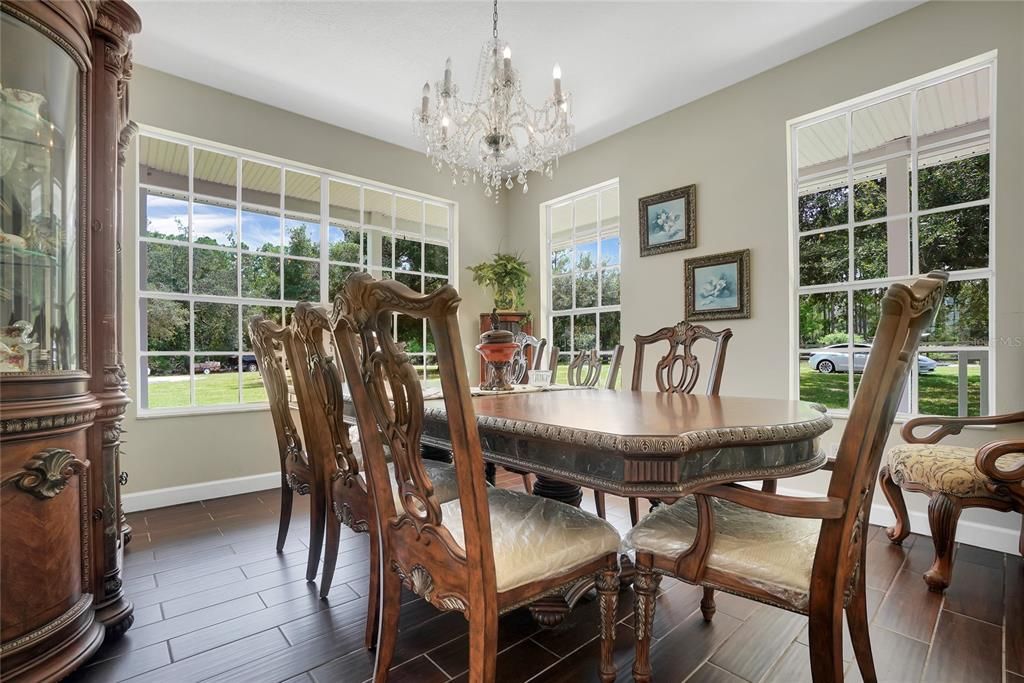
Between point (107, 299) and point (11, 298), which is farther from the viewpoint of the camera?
point (107, 299)

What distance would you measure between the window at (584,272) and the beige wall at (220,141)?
1628mm

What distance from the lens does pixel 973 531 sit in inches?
98.6

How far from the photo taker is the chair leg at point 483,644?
1.07 meters

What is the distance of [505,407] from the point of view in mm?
1693

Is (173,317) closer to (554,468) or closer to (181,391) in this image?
(181,391)

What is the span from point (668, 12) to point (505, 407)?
2539 millimetres

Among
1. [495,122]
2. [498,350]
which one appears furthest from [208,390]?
[495,122]

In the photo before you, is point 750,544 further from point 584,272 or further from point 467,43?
point 584,272

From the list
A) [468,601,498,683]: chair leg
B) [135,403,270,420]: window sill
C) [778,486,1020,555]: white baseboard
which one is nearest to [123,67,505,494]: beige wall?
[135,403,270,420]: window sill

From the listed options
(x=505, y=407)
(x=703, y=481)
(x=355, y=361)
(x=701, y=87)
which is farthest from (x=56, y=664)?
(x=701, y=87)

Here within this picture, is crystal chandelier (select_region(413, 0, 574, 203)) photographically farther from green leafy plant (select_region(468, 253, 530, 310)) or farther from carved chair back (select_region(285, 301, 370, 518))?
green leafy plant (select_region(468, 253, 530, 310))

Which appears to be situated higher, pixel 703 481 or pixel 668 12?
pixel 668 12

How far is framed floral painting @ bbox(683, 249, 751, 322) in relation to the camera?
341 cm

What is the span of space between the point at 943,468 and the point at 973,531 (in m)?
0.80
